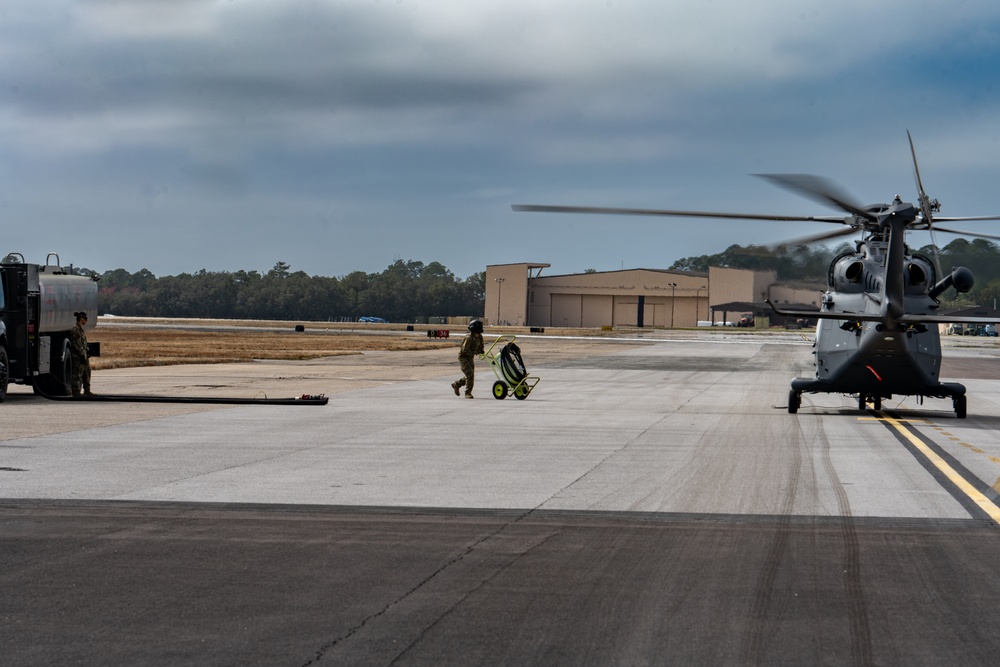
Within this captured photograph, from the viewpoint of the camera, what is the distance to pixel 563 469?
13211 mm

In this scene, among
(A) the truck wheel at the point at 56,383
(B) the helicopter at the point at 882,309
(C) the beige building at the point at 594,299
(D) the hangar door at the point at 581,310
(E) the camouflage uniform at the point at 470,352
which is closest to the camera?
(B) the helicopter at the point at 882,309

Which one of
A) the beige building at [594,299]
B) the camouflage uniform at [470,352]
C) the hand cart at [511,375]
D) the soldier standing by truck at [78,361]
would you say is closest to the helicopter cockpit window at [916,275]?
the hand cart at [511,375]

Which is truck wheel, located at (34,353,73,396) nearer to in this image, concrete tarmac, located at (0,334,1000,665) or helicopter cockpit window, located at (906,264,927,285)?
concrete tarmac, located at (0,334,1000,665)

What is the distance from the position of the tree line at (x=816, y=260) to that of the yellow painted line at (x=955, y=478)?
10.6ft

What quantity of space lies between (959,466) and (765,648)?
9.06 metres

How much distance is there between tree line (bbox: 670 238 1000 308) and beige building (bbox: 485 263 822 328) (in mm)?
127355

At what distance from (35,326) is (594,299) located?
458ft

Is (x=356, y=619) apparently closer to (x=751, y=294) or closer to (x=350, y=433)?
(x=350, y=433)

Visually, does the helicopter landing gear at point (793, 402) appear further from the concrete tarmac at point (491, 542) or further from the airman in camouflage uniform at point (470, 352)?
the airman in camouflage uniform at point (470, 352)

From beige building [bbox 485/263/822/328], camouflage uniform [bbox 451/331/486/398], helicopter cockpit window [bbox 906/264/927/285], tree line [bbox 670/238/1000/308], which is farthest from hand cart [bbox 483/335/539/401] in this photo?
beige building [bbox 485/263/822/328]

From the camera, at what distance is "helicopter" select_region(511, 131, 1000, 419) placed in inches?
757

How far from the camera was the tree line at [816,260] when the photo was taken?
63.4ft

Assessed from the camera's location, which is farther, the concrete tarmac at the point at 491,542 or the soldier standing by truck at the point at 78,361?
the soldier standing by truck at the point at 78,361

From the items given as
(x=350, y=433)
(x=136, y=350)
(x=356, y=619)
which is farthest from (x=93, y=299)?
(x=136, y=350)
